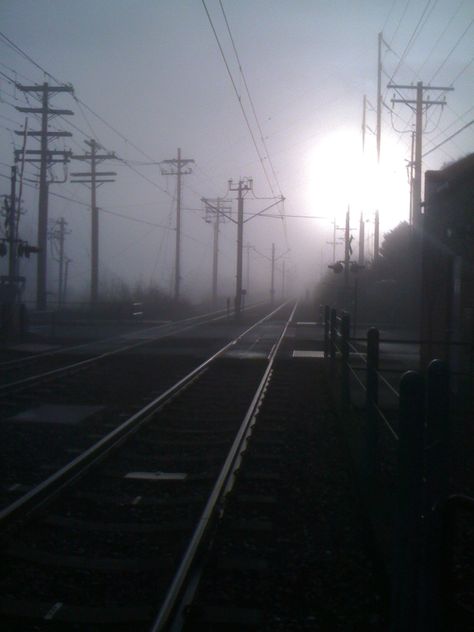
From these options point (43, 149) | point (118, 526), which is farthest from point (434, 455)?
point (43, 149)

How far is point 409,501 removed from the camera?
4.82m

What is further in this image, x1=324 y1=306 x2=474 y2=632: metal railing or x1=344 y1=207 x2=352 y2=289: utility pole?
x1=344 y1=207 x2=352 y2=289: utility pole

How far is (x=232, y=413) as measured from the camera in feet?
45.0

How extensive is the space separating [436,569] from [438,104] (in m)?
42.7

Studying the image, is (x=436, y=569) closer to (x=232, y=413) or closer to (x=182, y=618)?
(x=182, y=618)

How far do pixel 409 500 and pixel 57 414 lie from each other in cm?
909

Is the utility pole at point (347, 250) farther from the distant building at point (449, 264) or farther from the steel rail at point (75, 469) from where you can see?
the steel rail at point (75, 469)

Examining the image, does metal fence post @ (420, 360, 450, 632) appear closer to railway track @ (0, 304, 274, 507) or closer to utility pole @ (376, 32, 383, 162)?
railway track @ (0, 304, 274, 507)

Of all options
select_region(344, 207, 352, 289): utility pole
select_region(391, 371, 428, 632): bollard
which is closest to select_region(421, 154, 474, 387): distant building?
select_region(391, 371, 428, 632): bollard

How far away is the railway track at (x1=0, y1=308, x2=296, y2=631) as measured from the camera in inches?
207

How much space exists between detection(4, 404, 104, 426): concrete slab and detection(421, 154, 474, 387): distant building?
628cm

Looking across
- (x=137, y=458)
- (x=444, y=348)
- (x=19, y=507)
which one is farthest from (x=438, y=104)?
(x=19, y=507)

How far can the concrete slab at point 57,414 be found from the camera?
12.4 meters

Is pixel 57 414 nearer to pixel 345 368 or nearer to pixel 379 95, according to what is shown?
pixel 345 368
